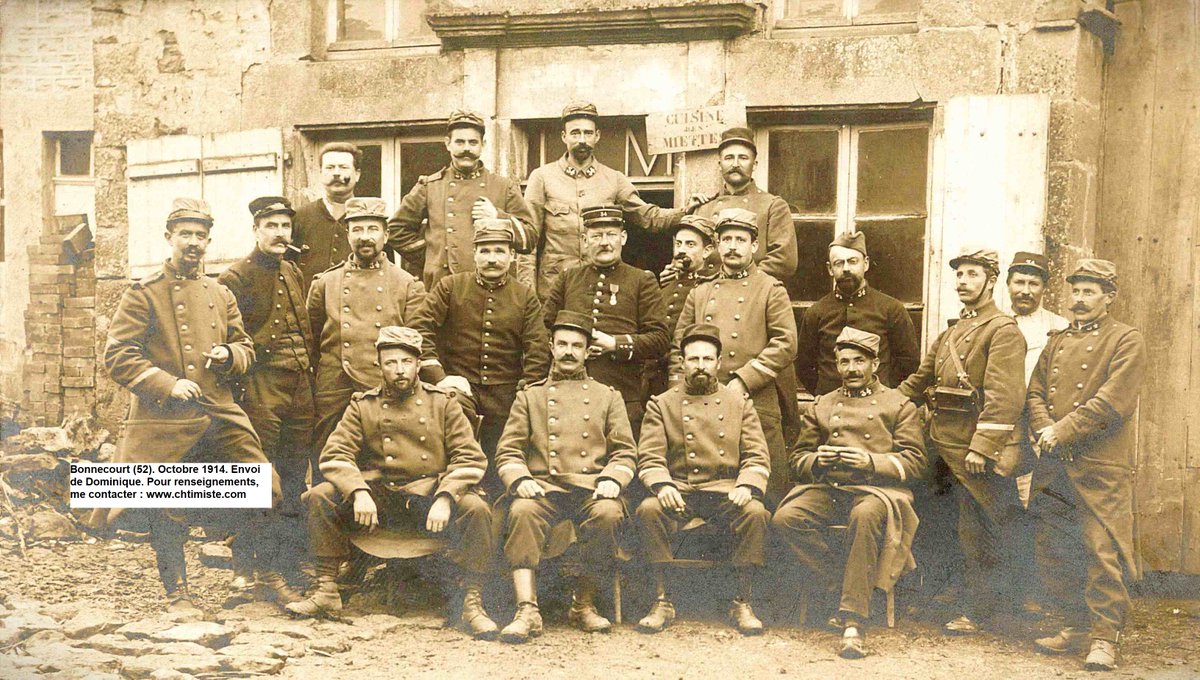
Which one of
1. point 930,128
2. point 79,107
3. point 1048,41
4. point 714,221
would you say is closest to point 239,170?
point 79,107

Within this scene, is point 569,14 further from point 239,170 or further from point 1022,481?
point 1022,481

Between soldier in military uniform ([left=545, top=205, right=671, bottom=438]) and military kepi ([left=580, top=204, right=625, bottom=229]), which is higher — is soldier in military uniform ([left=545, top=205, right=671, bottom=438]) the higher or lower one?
the lower one

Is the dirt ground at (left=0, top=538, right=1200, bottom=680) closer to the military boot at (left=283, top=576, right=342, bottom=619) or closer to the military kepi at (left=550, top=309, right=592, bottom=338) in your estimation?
the military boot at (left=283, top=576, right=342, bottom=619)

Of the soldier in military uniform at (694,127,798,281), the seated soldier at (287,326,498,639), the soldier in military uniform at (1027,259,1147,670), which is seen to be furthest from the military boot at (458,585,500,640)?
the soldier in military uniform at (1027,259,1147,670)

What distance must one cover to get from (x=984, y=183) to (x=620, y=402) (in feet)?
6.99

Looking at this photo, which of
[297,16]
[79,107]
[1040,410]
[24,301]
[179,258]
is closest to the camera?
[1040,410]

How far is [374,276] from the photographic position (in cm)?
577

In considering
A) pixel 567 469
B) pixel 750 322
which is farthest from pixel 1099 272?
pixel 567 469

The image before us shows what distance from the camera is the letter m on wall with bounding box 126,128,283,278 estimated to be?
267 inches

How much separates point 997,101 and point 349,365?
3.40 meters

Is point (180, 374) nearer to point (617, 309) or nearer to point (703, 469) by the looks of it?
point (617, 309)

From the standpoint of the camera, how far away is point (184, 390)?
213 inches

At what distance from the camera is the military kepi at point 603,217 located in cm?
573
